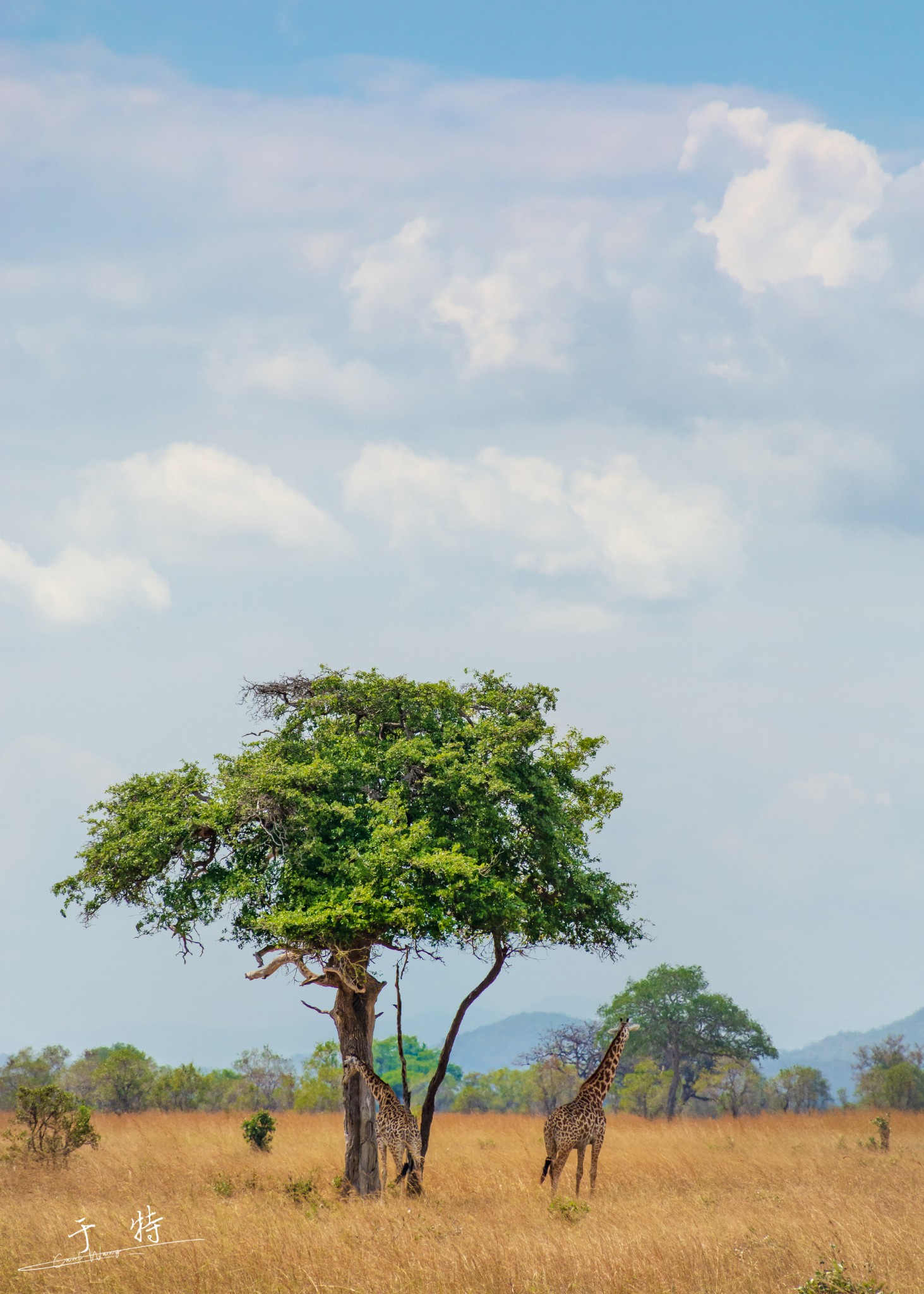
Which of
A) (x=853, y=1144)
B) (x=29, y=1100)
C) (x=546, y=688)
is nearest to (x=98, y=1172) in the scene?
(x=29, y=1100)

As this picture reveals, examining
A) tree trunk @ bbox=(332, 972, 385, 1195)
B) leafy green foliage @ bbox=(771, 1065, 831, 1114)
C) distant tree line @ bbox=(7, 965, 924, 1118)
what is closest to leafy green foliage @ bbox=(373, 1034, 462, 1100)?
distant tree line @ bbox=(7, 965, 924, 1118)

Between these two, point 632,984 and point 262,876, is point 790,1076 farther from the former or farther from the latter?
point 262,876

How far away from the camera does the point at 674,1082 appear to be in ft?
169

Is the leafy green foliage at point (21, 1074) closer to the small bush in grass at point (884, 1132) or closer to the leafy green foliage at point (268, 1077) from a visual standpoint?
the leafy green foliage at point (268, 1077)

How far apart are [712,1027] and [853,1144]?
28.9 m

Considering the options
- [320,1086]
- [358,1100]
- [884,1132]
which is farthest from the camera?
[320,1086]

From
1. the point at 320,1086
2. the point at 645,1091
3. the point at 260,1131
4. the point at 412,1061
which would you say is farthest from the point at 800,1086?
the point at 412,1061

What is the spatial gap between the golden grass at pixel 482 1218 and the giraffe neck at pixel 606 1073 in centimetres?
169

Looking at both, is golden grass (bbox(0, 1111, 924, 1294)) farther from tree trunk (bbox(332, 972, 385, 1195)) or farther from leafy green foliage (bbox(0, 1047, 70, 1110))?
leafy green foliage (bbox(0, 1047, 70, 1110))

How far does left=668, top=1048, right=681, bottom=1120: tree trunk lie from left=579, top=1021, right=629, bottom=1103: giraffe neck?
107 feet

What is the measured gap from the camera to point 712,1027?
180 feet

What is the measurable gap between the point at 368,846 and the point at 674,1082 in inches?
1573

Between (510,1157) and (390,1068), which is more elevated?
(510,1157)
